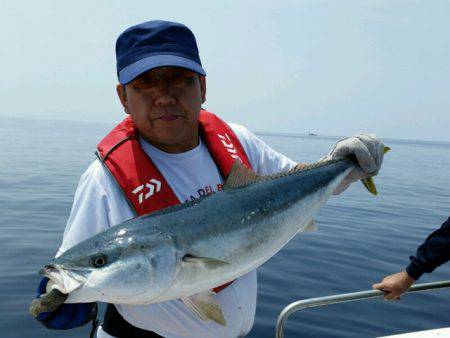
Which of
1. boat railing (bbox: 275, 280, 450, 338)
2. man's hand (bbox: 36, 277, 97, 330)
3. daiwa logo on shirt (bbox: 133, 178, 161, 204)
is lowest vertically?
boat railing (bbox: 275, 280, 450, 338)

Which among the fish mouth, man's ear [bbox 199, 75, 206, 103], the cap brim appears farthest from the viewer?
man's ear [bbox 199, 75, 206, 103]

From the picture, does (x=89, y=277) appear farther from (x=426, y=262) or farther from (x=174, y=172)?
(x=426, y=262)

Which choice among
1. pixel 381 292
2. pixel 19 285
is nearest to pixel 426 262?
pixel 381 292

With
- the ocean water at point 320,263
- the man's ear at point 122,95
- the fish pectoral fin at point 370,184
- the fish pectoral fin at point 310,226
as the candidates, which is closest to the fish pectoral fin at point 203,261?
the fish pectoral fin at point 310,226

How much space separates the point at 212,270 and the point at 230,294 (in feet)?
2.71

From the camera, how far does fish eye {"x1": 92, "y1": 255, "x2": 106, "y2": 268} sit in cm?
285

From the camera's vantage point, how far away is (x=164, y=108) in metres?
3.56

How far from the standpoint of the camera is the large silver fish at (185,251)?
111 inches

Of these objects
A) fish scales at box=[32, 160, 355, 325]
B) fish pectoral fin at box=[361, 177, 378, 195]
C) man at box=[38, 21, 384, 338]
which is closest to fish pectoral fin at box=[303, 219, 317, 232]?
fish scales at box=[32, 160, 355, 325]

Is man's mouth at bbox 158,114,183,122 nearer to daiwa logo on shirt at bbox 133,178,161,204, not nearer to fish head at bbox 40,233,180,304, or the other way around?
daiwa logo on shirt at bbox 133,178,161,204

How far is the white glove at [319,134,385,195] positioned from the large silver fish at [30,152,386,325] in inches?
37.2

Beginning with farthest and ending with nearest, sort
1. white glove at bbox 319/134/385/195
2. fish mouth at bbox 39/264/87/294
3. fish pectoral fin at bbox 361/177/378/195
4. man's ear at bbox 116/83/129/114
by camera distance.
Result: fish pectoral fin at bbox 361/177/378/195, white glove at bbox 319/134/385/195, man's ear at bbox 116/83/129/114, fish mouth at bbox 39/264/87/294

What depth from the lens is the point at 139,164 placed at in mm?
3764

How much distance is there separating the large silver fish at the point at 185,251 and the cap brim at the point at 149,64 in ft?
3.04
